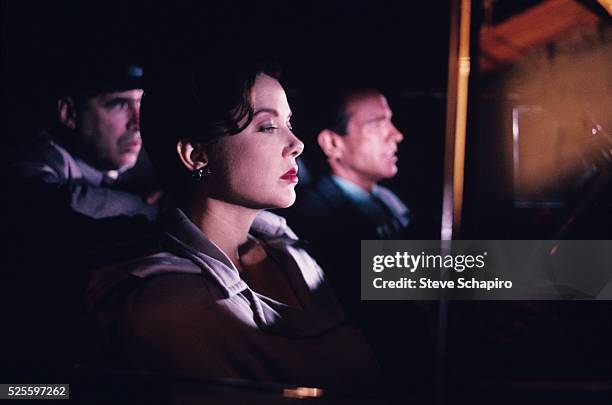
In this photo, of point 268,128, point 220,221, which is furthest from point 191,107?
point 220,221

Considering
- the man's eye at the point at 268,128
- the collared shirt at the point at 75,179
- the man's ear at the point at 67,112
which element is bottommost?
the collared shirt at the point at 75,179

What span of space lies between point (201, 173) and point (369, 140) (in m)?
0.75

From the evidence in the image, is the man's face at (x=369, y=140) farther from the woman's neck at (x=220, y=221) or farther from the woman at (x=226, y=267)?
the woman's neck at (x=220, y=221)

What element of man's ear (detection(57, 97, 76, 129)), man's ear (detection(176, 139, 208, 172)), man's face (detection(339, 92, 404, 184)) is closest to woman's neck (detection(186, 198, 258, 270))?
man's ear (detection(176, 139, 208, 172))

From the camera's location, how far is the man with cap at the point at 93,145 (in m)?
2.04

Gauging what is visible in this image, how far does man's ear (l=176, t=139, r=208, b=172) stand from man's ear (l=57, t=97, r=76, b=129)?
0.51 m

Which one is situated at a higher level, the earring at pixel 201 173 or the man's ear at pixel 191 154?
the man's ear at pixel 191 154

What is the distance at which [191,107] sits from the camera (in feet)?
6.41

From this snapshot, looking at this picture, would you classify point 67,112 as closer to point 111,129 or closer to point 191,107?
point 111,129

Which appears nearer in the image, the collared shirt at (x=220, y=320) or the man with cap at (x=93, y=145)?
the collared shirt at (x=220, y=320)

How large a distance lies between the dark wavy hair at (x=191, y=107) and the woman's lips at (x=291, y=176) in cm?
26

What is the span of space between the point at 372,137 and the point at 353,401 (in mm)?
1106

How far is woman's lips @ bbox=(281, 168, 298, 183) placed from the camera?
6.63 feet

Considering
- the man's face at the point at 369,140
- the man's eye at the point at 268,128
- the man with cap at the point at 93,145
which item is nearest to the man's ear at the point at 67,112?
the man with cap at the point at 93,145
